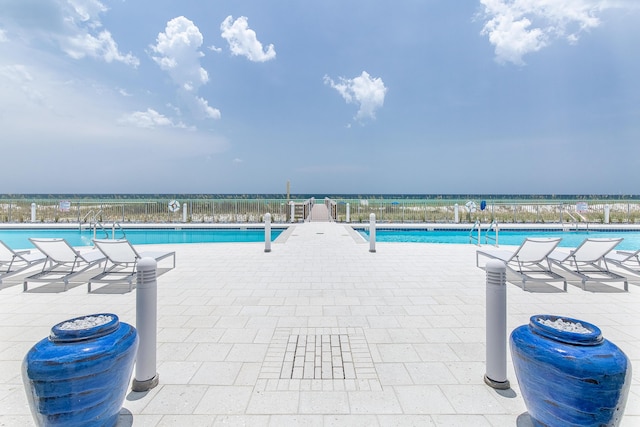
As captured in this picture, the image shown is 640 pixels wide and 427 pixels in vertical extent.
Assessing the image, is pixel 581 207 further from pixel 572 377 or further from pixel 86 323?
pixel 86 323

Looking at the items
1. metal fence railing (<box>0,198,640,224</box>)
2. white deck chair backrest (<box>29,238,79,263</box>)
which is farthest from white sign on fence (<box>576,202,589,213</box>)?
white deck chair backrest (<box>29,238,79,263</box>)

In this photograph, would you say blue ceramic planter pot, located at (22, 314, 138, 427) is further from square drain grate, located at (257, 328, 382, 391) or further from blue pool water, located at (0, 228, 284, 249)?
blue pool water, located at (0, 228, 284, 249)

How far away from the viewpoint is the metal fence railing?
61.2ft

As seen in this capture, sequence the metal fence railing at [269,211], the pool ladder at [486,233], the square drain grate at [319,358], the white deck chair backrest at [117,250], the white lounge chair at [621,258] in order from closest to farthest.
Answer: the square drain grate at [319,358] < the white deck chair backrest at [117,250] < the white lounge chair at [621,258] < the pool ladder at [486,233] < the metal fence railing at [269,211]

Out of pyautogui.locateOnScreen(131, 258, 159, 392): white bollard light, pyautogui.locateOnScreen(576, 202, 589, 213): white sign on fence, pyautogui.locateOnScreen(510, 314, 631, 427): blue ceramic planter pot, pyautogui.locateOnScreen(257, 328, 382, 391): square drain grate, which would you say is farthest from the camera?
pyautogui.locateOnScreen(576, 202, 589, 213): white sign on fence

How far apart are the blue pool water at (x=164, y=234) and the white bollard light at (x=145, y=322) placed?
1147 cm

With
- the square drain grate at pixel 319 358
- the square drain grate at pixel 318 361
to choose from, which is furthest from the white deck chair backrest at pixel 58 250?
the square drain grate at pixel 319 358

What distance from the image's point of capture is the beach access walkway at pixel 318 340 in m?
2.12

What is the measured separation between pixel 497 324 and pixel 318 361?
1434 millimetres

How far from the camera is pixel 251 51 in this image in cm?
2069

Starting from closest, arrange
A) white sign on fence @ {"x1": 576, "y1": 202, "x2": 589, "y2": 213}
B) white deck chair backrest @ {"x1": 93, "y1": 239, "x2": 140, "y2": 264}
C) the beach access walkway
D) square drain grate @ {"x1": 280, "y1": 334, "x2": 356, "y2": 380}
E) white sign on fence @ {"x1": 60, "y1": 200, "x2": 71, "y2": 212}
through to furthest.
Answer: the beach access walkway < square drain grate @ {"x1": 280, "y1": 334, "x2": 356, "y2": 380} < white deck chair backrest @ {"x1": 93, "y1": 239, "x2": 140, "y2": 264} < white sign on fence @ {"x1": 576, "y1": 202, "x2": 589, "y2": 213} < white sign on fence @ {"x1": 60, "y1": 200, "x2": 71, "y2": 212}

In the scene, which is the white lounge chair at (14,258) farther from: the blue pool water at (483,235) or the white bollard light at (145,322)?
the blue pool water at (483,235)

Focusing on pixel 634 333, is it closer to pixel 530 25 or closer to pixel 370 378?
pixel 370 378

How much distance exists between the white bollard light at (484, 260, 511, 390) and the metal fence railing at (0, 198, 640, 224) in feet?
53.9
